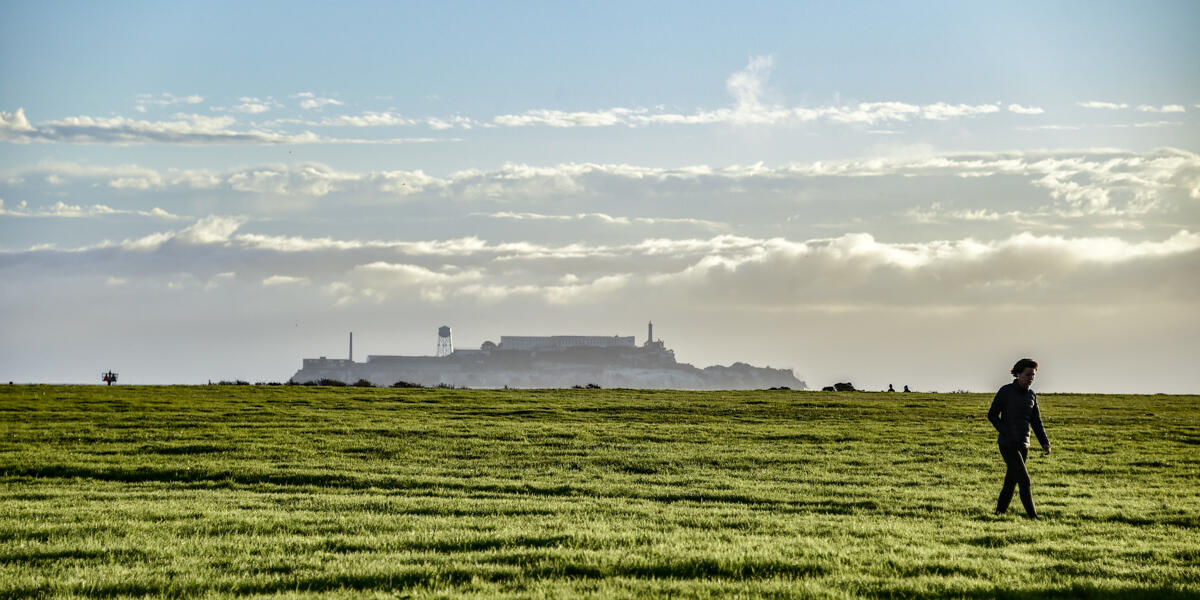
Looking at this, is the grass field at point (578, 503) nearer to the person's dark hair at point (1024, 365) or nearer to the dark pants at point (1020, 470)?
the dark pants at point (1020, 470)

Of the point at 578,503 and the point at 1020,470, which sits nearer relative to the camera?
the point at 1020,470

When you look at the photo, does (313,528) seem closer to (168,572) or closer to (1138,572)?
(168,572)

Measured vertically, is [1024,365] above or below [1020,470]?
above

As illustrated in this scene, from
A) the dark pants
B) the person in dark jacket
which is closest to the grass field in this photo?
the dark pants

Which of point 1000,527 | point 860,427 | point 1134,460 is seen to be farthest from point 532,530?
point 860,427

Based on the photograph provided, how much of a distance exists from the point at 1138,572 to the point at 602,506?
11.3 metres

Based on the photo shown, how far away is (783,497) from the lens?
26656 millimetres

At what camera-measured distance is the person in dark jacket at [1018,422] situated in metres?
22.3

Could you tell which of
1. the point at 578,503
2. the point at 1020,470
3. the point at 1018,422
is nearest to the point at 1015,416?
the point at 1018,422

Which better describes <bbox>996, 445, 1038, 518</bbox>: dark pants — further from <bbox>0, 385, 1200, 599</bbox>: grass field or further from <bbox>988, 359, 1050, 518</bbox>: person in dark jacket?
<bbox>0, 385, 1200, 599</bbox>: grass field

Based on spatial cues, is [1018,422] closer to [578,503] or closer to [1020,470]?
[1020,470]

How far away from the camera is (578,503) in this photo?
962 inches

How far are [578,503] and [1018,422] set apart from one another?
384 inches

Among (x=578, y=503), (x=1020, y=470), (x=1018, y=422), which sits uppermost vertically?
(x=1018, y=422)
